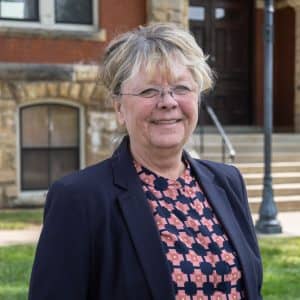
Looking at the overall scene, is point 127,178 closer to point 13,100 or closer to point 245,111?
→ point 13,100

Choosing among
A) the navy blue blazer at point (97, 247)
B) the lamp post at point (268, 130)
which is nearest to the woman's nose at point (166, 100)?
the navy blue blazer at point (97, 247)

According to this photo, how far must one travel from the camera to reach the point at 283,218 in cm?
855

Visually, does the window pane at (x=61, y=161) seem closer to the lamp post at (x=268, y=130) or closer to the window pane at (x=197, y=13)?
the lamp post at (x=268, y=130)

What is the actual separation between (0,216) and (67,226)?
6.88 meters

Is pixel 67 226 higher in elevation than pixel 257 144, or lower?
higher

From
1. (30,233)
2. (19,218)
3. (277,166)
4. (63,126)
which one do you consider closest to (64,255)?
(30,233)

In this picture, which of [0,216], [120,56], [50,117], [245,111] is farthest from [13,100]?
[120,56]

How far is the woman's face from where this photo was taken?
5.91 ft

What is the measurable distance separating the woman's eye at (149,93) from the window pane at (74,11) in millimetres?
7843

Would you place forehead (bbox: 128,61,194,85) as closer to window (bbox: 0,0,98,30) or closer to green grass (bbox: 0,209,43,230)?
green grass (bbox: 0,209,43,230)

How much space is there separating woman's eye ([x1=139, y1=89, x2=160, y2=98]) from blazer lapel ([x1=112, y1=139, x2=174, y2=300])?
0.21 metres

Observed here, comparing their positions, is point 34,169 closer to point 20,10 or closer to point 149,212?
point 20,10

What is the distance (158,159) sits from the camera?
1.90 metres

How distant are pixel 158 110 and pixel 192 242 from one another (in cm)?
39
